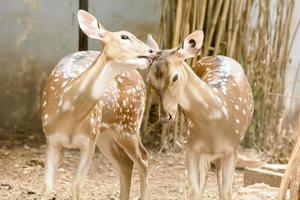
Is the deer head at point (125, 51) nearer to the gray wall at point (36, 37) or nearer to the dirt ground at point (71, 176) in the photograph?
the dirt ground at point (71, 176)

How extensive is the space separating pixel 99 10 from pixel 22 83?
0.76 m

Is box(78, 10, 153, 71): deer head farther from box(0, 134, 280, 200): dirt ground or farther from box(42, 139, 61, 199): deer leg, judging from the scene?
box(0, 134, 280, 200): dirt ground

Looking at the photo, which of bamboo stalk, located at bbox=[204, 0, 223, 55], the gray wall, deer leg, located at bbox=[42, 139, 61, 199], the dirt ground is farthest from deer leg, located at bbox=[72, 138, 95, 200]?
the gray wall

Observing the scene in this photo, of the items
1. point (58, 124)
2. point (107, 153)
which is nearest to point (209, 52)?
point (107, 153)

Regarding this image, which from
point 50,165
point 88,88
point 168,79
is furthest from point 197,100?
point 50,165

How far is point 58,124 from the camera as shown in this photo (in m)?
3.82

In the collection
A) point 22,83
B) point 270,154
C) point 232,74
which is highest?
point 232,74

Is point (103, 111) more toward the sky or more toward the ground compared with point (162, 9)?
more toward the ground

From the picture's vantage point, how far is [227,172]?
3.82m

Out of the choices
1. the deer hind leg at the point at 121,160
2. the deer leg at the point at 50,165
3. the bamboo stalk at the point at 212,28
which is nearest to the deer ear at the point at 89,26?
the deer leg at the point at 50,165

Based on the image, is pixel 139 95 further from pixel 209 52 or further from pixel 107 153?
pixel 209 52

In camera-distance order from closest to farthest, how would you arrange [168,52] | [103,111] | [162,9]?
A: 1. [168,52]
2. [103,111]
3. [162,9]

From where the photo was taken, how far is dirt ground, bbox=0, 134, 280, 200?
493 cm

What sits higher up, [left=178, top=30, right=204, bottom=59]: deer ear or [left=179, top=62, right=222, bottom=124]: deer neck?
[left=178, top=30, right=204, bottom=59]: deer ear
